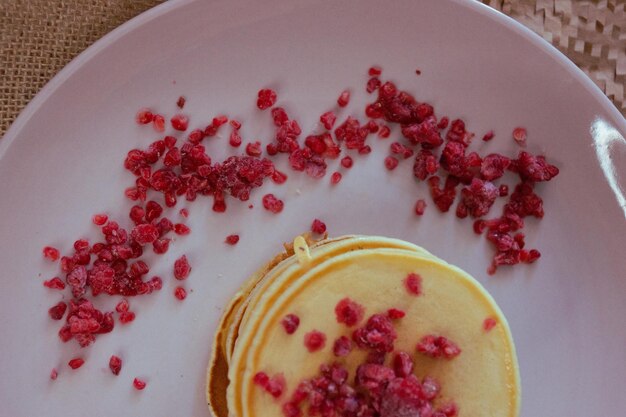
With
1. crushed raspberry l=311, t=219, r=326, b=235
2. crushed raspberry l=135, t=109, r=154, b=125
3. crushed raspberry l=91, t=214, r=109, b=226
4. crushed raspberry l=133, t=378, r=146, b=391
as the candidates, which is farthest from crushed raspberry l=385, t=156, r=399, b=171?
crushed raspberry l=133, t=378, r=146, b=391

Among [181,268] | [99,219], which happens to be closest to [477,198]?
[181,268]

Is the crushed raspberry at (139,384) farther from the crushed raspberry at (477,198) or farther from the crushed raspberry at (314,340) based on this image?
the crushed raspberry at (477,198)

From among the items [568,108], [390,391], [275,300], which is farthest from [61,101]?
[568,108]

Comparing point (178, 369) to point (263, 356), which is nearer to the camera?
point (263, 356)

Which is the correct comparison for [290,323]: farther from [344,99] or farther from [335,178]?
[344,99]

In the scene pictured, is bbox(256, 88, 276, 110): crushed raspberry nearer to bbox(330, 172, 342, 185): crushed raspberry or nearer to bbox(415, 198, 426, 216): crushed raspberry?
bbox(330, 172, 342, 185): crushed raspberry

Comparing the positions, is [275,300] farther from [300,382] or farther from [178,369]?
[178,369]
